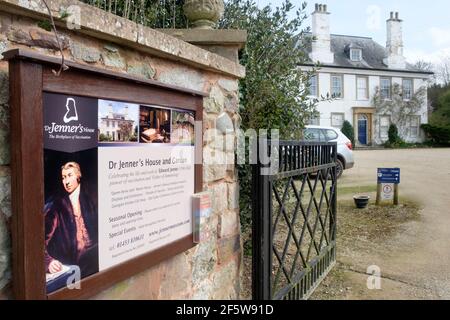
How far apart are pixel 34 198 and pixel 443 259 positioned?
14.8 feet

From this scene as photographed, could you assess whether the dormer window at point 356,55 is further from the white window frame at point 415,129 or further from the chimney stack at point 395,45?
the white window frame at point 415,129

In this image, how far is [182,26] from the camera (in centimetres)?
370

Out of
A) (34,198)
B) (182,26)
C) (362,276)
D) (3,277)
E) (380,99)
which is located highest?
(380,99)

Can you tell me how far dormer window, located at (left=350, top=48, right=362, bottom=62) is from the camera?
28645mm

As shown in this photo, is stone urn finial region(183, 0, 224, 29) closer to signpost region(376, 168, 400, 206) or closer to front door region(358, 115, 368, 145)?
signpost region(376, 168, 400, 206)

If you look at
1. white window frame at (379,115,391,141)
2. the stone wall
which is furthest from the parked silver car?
white window frame at (379,115,391,141)

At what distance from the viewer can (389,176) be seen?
750 cm

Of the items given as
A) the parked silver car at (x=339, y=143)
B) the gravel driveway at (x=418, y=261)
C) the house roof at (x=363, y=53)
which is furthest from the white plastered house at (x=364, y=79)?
the gravel driveway at (x=418, y=261)

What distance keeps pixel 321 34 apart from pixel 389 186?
70.2ft

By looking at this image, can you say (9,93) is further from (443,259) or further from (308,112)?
(443,259)

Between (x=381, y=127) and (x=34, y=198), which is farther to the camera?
(x=381, y=127)

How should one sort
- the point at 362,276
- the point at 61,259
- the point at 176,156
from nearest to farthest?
the point at 61,259
the point at 176,156
the point at 362,276

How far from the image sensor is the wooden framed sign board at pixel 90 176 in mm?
1375
